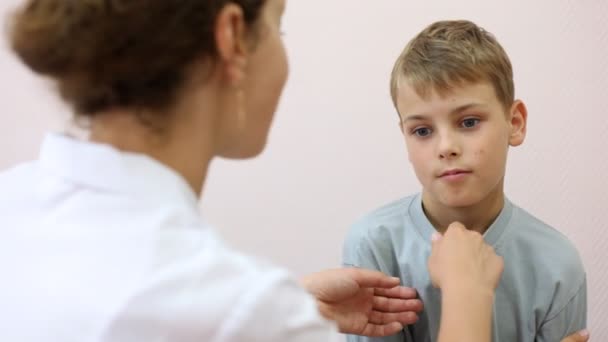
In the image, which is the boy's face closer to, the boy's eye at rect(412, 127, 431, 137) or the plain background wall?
the boy's eye at rect(412, 127, 431, 137)

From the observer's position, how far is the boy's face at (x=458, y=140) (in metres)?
0.85

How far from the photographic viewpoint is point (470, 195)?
34.2 inches

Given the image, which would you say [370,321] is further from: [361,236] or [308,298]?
[308,298]

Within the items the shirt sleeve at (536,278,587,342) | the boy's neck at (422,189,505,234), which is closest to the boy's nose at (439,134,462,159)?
the boy's neck at (422,189,505,234)

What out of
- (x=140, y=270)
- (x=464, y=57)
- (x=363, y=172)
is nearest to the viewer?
(x=140, y=270)

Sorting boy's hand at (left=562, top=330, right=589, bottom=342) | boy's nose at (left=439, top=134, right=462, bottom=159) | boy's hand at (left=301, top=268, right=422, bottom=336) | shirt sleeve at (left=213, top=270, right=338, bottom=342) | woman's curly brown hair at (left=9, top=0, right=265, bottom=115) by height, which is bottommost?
boy's hand at (left=301, top=268, right=422, bottom=336)

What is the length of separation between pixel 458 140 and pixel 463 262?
16cm

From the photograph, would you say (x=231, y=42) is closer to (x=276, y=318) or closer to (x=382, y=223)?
(x=276, y=318)

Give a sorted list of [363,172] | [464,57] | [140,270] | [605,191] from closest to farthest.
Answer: [140,270], [464,57], [605,191], [363,172]

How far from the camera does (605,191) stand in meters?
1.22

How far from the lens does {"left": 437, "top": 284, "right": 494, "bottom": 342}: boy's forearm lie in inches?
27.0

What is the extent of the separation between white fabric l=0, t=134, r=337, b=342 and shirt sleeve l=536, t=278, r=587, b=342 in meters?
0.47

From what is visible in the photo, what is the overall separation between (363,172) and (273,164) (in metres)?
0.18

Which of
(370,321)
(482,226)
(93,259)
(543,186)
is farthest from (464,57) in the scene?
(93,259)
